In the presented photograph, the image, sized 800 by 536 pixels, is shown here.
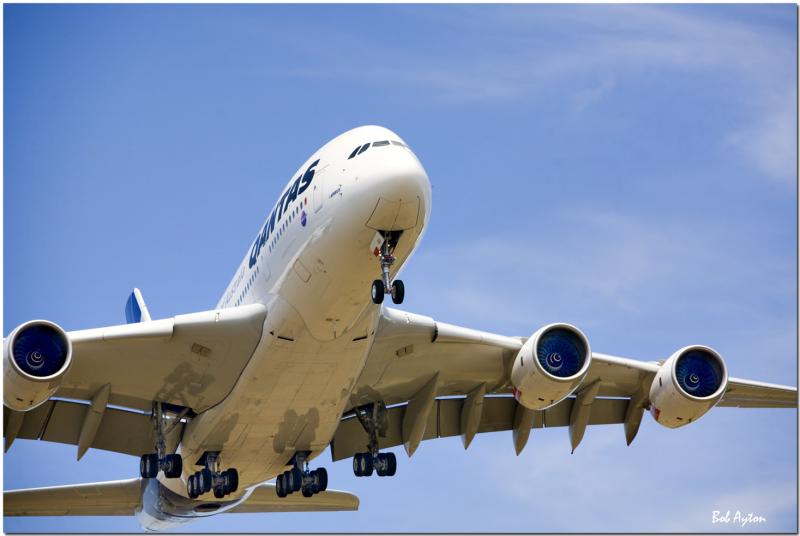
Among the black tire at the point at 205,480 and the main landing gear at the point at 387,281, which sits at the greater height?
the main landing gear at the point at 387,281

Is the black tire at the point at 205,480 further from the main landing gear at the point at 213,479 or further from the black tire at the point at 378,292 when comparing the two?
the black tire at the point at 378,292

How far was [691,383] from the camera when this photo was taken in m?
28.2

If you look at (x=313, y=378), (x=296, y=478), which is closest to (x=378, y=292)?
(x=313, y=378)

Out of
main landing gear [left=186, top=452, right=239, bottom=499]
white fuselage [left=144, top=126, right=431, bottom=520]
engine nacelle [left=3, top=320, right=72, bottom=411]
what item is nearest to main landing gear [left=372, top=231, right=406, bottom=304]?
white fuselage [left=144, top=126, right=431, bottom=520]

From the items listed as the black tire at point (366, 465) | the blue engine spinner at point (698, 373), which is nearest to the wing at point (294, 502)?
the black tire at point (366, 465)

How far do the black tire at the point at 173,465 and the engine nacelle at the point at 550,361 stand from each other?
7.21 metres

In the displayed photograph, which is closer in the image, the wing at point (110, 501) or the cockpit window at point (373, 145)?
the cockpit window at point (373, 145)

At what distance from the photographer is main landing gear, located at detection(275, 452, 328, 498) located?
95.1 ft

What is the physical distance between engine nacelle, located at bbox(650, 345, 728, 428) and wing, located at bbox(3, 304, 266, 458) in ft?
29.3

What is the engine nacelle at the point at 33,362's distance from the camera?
24.0m

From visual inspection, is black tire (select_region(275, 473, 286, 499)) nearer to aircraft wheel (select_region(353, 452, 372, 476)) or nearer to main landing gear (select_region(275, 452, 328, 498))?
main landing gear (select_region(275, 452, 328, 498))

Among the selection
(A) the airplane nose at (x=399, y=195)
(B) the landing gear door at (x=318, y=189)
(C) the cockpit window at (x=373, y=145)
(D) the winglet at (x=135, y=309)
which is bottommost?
(A) the airplane nose at (x=399, y=195)

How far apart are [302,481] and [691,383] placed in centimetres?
852

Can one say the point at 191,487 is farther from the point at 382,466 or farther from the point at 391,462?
the point at 391,462
